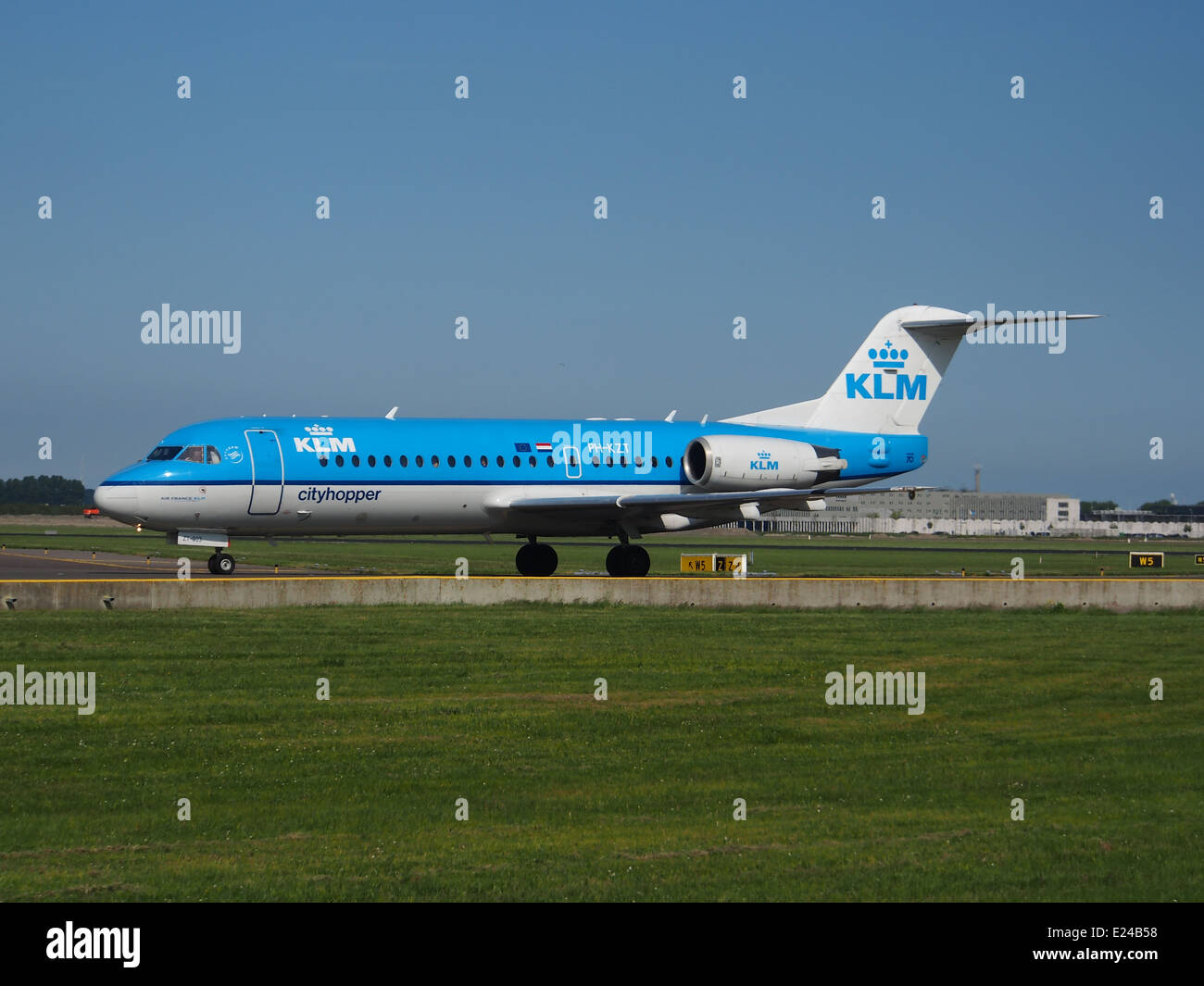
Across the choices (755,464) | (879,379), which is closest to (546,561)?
(755,464)

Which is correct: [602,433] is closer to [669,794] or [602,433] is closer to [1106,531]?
[669,794]

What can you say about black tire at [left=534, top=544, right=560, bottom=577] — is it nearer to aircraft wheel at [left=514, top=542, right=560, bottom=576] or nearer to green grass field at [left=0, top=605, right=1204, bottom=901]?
aircraft wheel at [left=514, top=542, right=560, bottom=576]

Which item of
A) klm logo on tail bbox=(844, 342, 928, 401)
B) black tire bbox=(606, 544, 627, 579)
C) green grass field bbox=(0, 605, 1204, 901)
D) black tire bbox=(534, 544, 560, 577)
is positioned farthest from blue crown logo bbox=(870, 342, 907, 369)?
green grass field bbox=(0, 605, 1204, 901)

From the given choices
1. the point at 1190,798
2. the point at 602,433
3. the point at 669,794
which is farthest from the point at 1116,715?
the point at 602,433

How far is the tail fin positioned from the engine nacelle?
5.75 feet

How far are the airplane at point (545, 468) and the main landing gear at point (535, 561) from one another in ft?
0.18

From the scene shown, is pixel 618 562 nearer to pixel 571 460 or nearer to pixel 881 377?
pixel 571 460

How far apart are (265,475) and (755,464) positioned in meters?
14.0

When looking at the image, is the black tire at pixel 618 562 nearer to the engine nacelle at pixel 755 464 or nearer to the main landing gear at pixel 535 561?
the main landing gear at pixel 535 561

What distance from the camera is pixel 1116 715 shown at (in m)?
18.3

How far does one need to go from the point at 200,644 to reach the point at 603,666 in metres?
6.89

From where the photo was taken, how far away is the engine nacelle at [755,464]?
38.8 meters

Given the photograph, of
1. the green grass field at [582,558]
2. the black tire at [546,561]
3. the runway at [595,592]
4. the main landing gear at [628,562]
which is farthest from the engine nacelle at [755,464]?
the runway at [595,592]

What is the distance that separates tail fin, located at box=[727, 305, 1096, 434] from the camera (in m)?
42.9
